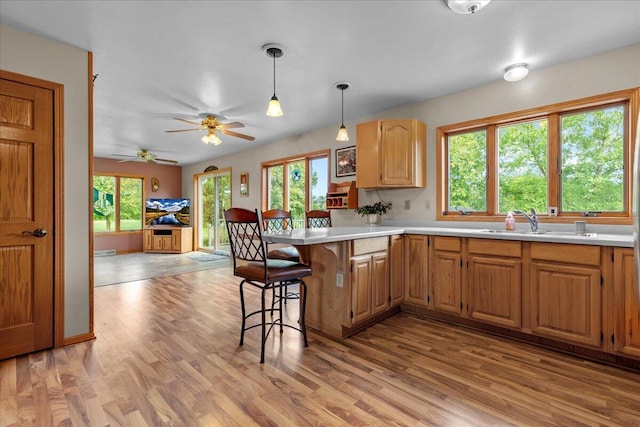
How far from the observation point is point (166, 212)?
8.16m

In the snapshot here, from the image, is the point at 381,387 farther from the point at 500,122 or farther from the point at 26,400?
the point at 500,122

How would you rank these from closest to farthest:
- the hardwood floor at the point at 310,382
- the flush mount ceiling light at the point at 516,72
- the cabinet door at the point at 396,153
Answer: the hardwood floor at the point at 310,382 < the flush mount ceiling light at the point at 516,72 < the cabinet door at the point at 396,153

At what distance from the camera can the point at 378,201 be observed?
414 cm

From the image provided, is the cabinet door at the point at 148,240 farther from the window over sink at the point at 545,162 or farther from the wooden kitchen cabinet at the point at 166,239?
the window over sink at the point at 545,162

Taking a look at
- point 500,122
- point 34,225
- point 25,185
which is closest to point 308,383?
point 34,225

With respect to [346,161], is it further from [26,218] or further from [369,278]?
[26,218]

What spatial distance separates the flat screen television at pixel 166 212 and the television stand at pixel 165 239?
235mm

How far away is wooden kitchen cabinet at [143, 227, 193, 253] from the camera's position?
775cm

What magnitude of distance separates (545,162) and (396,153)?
4.57 feet

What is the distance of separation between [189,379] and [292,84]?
2738 mm

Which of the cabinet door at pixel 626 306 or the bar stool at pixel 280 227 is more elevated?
the bar stool at pixel 280 227

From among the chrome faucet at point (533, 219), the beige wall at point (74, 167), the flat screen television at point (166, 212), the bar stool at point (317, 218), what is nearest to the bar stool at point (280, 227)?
the bar stool at point (317, 218)

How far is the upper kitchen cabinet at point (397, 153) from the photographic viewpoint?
348cm

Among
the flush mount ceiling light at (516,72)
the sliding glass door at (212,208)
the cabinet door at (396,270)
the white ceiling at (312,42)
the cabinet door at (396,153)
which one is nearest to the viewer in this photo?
the white ceiling at (312,42)
